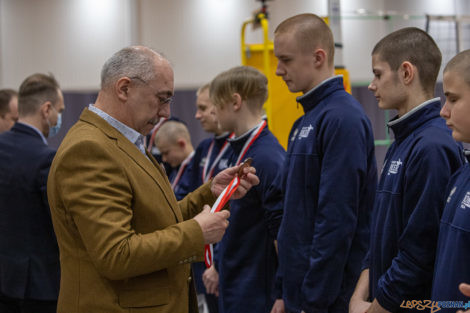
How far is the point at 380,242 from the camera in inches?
84.0

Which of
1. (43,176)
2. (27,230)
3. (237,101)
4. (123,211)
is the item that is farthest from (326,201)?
(27,230)

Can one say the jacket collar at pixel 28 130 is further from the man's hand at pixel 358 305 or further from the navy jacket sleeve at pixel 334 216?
the man's hand at pixel 358 305

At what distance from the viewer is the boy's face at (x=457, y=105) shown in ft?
5.92

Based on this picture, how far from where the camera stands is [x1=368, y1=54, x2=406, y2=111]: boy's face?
2201 millimetres

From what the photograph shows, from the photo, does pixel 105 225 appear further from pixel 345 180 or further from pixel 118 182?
pixel 345 180

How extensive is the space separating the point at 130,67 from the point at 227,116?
48.4 inches

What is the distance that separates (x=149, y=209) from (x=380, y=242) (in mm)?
916

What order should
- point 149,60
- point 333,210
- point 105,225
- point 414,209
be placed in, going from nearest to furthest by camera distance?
point 105,225
point 414,209
point 149,60
point 333,210

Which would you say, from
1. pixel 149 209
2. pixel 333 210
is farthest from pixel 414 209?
pixel 149 209

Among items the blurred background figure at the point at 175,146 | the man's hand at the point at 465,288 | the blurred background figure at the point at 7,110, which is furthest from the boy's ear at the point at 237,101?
the blurred background figure at the point at 7,110

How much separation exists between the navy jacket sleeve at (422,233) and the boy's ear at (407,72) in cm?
34

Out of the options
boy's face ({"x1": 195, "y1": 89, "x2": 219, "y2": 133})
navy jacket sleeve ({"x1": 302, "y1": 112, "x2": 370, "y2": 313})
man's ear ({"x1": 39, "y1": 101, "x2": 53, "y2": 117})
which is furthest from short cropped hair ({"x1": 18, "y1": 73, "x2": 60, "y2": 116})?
navy jacket sleeve ({"x1": 302, "y1": 112, "x2": 370, "y2": 313})

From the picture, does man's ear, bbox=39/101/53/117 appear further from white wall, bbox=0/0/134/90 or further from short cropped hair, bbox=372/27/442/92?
white wall, bbox=0/0/134/90

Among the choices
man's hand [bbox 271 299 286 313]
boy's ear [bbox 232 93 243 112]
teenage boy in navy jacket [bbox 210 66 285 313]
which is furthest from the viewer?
boy's ear [bbox 232 93 243 112]
